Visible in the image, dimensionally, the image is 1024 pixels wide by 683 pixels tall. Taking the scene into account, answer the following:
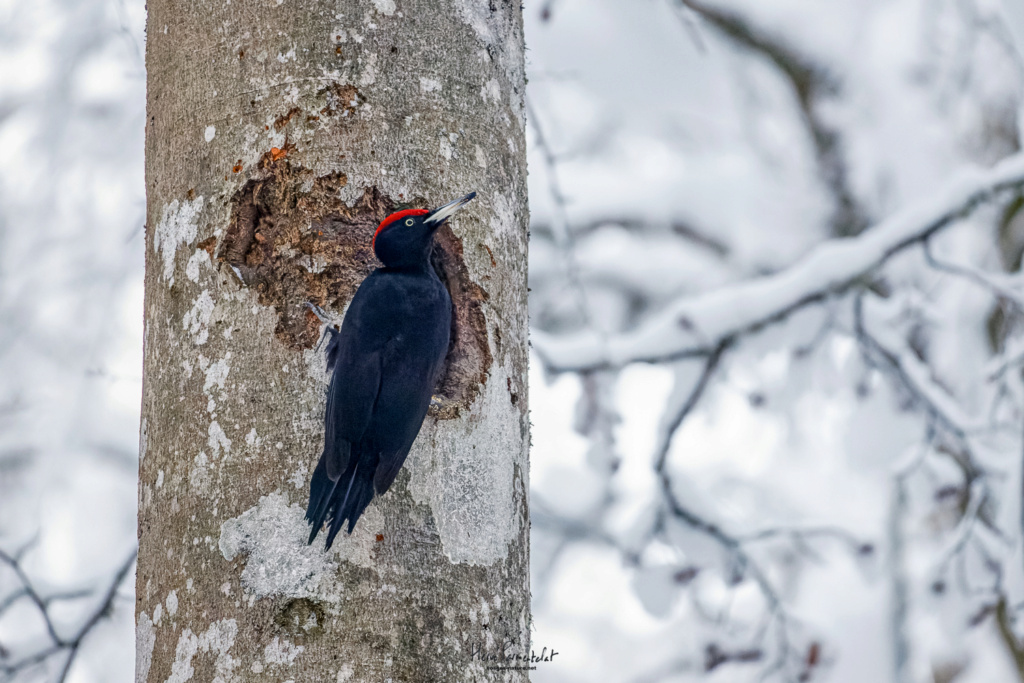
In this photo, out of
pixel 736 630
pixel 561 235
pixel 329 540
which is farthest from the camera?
pixel 736 630

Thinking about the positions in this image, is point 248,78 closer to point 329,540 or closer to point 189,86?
point 189,86

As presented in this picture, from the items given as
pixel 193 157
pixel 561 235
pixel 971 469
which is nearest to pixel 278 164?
pixel 193 157

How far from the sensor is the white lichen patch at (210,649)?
51.9 inches

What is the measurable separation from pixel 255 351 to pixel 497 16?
823 mm

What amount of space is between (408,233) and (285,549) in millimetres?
538

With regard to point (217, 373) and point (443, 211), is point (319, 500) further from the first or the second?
point (443, 211)

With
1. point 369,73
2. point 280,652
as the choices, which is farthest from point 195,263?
point 280,652

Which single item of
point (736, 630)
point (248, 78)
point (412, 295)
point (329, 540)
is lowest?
point (736, 630)

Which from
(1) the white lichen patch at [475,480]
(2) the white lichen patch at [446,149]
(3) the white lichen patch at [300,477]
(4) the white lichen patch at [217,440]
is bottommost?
(1) the white lichen patch at [475,480]

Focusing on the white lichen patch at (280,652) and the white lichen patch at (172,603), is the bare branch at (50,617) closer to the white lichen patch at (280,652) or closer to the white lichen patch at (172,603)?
the white lichen patch at (172,603)

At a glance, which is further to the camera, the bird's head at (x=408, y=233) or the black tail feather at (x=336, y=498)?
the bird's head at (x=408, y=233)

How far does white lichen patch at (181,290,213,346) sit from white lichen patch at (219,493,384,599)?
0.31 meters

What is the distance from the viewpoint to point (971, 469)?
573 cm

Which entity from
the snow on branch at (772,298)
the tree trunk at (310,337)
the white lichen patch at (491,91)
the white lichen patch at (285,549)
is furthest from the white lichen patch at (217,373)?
the snow on branch at (772,298)
